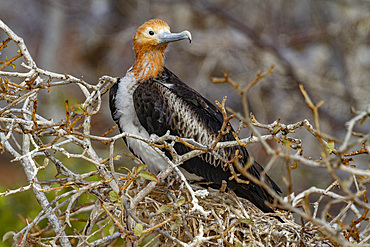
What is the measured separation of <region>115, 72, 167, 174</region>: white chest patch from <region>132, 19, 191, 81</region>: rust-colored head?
0.09 metres

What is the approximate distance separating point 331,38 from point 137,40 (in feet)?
12.2

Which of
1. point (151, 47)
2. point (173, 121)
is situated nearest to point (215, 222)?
point (173, 121)

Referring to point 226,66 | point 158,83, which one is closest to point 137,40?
point 158,83

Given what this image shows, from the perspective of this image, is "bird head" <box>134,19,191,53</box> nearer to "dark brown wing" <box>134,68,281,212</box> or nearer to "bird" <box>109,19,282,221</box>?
"bird" <box>109,19,282,221</box>

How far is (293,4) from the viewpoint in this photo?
7.62 meters

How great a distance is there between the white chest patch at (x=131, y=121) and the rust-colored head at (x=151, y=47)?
9 centimetres

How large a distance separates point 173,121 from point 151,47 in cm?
50

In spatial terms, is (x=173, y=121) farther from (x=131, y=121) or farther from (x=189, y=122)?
(x=131, y=121)

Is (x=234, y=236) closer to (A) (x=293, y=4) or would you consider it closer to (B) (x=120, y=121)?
(B) (x=120, y=121)

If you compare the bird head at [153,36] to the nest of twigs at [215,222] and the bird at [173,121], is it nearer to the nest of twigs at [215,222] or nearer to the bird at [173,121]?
the bird at [173,121]

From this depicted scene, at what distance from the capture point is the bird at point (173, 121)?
2990 mm

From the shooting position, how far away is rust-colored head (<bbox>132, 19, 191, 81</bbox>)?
3205 mm

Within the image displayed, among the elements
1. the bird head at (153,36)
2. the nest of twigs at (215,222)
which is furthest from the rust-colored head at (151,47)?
the nest of twigs at (215,222)

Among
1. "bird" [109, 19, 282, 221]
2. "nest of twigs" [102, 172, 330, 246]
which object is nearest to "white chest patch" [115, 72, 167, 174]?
"bird" [109, 19, 282, 221]
